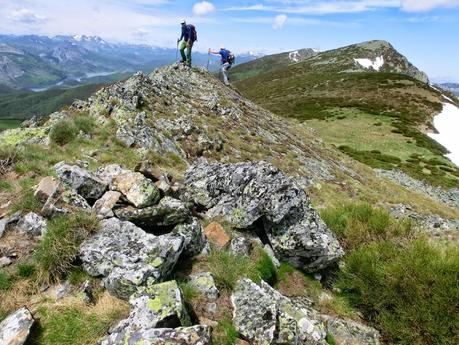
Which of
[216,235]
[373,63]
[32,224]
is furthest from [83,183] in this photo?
[373,63]

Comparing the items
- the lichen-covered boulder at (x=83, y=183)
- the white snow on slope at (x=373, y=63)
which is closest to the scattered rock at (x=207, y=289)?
the lichen-covered boulder at (x=83, y=183)

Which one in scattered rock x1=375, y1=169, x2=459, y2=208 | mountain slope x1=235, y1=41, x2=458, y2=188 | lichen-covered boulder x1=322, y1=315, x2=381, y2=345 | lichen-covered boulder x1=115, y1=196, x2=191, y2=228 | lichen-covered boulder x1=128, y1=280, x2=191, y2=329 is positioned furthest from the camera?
mountain slope x1=235, y1=41, x2=458, y2=188

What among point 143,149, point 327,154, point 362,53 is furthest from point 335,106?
point 362,53

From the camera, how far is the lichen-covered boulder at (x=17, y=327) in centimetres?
702

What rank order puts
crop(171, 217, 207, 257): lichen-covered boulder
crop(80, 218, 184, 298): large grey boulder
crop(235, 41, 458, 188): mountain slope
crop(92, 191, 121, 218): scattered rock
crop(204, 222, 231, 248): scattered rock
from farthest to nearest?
1. crop(235, 41, 458, 188): mountain slope
2. crop(204, 222, 231, 248): scattered rock
3. crop(92, 191, 121, 218): scattered rock
4. crop(171, 217, 207, 257): lichen-covered boulder
5. crop(80, 218, 184, 298): large grey boulder

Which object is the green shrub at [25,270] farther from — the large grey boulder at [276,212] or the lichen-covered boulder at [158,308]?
the large grey boulder at [276,212]

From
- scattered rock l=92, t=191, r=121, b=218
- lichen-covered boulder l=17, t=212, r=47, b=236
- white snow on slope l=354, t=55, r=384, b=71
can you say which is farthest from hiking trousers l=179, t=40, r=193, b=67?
white snow on slope l=354, t=55, r=384, b=71

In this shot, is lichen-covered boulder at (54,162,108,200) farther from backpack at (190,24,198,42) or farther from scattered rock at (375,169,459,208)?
scattered rock at (375,169,459,208)

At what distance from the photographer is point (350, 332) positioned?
34.0 feet

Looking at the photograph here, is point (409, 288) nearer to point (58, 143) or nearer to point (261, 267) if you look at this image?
point (261, 267)

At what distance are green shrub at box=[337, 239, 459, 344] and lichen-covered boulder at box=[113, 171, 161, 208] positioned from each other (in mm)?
6787

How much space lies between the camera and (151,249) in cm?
938

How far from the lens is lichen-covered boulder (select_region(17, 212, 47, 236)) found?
10156 millimetres

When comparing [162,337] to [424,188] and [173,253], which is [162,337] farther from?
[424,188]
